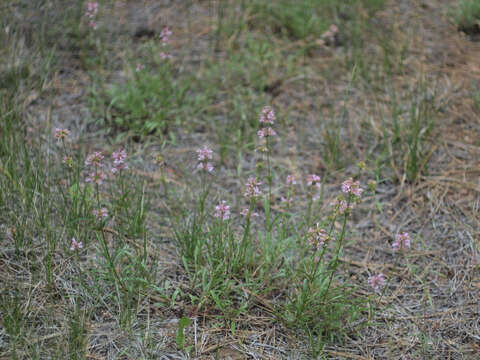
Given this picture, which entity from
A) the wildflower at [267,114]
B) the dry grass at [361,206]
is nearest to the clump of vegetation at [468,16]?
the dry grass at [361,206]

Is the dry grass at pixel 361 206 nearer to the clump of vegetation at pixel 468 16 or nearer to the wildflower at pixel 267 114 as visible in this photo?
the clump of vegetation at pixel 468 16

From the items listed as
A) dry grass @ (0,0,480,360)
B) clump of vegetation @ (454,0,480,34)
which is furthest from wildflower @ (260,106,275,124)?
clump of vegetation @ (454,0,480,34)

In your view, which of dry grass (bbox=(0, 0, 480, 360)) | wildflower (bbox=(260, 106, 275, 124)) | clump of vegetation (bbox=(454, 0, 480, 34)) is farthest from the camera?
clump of vegetation (bbox=(454, 0, 480, 34))

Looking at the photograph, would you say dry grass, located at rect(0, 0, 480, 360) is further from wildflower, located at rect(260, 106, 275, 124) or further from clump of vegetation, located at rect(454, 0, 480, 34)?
wildflower, located at rect(260, 106, 275, 124)

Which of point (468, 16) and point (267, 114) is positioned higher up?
point (468, 16)

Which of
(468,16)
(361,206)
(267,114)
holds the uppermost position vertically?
(468,16)

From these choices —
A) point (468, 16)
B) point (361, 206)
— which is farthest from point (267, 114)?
point (468, 16)

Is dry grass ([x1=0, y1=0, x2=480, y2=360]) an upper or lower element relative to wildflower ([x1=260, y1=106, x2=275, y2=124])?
lower

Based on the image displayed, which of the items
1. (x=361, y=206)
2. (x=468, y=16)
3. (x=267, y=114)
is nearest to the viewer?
(x=267, y=114)

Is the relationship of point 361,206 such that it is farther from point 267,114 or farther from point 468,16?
point 468,16

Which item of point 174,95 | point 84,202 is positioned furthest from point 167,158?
point 84,202

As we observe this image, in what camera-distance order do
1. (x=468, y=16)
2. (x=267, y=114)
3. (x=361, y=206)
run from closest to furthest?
(x=267, y=114)
(x=361, y=206)
(x=468, y=16)

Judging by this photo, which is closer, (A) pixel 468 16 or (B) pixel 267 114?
(B) pixel 267 114

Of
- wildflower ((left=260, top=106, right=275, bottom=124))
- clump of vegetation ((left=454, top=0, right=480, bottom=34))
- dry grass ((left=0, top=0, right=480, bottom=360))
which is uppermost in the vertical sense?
clump of vegetation ((left=454, top=0, right=480, bottom=34))
